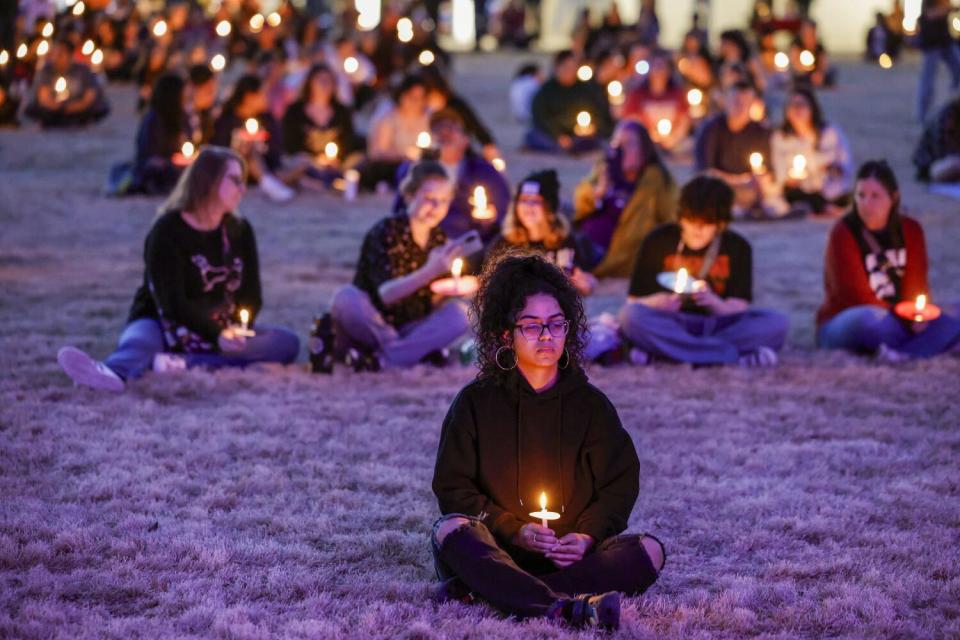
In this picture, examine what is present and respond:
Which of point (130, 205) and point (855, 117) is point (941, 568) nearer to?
point (130, 205)

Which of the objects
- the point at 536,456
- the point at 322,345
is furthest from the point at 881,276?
the point at 536,456

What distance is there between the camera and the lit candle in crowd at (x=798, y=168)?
10969 mm

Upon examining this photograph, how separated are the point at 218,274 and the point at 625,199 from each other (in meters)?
3.22

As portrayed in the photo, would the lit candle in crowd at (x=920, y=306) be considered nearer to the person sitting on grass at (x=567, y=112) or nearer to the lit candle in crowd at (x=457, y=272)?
the lit candle in crowd at (x=457, y=272)

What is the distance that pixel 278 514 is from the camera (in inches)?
177

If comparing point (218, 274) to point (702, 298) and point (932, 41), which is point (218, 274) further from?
point (932, 41)

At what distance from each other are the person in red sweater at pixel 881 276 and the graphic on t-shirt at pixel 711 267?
0.61m

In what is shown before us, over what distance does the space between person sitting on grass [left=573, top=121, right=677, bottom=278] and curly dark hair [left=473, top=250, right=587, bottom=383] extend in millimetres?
4753

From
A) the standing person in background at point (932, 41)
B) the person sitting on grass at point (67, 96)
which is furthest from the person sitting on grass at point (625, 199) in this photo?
the standing person in background at point (932, 41)

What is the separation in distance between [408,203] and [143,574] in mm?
3052

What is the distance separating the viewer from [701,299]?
6.40 meters

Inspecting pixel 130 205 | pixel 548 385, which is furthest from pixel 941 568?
pixel 130 205

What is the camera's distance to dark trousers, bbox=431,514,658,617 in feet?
11.8

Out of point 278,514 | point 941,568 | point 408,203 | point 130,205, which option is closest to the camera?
point 941,568
